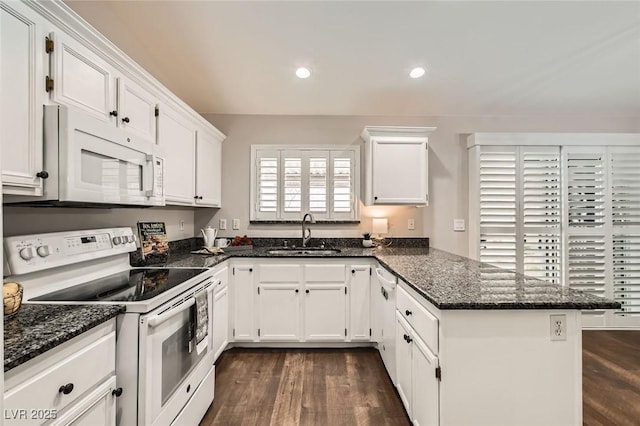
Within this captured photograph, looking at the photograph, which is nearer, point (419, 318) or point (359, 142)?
point (419, 318)

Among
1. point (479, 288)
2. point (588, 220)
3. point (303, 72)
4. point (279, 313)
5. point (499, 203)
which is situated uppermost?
point (303, 72)

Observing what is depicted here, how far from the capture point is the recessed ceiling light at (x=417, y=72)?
108 inches

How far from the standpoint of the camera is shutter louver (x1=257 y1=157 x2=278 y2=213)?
337 centimetres

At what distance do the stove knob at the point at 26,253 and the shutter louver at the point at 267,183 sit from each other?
2.14 metres

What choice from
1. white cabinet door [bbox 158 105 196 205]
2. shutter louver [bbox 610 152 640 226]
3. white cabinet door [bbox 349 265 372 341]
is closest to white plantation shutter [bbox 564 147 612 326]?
shutter louver [bbox 610 152 640 226]

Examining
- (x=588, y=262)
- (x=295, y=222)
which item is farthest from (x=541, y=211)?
(x=295, y=222)

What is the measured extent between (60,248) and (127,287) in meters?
0.39

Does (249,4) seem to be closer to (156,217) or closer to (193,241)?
(156,217)

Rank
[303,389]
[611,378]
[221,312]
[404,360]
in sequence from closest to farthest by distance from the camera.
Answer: [404,360], [303,389], [611,378], [221,312]

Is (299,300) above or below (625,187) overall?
below

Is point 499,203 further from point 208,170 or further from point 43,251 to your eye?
point 43,251

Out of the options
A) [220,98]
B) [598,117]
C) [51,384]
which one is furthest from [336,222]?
[598,117]

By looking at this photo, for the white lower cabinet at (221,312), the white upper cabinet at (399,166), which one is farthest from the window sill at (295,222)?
the white lower cabinet at (221,312)

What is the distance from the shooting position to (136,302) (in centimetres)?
124
